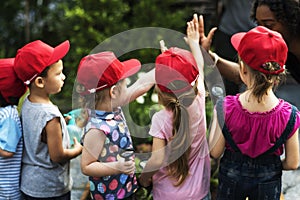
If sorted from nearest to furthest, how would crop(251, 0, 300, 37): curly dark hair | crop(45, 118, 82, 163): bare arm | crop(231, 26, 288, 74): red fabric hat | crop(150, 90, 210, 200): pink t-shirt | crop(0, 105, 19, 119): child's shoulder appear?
→ 1. crop(231, 26, 288, 74): red fabric hat
2. crop(150, 90, 210, 200): pink t-shirt
3. crop(45, 118, 82, 163): bare arm
4. crop(0, 105, 19, 119): child's shoulder
5. crop(251, 0, 300, 37): curly dark hair

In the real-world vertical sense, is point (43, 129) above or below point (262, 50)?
below

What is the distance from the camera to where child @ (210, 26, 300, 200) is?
239 cm

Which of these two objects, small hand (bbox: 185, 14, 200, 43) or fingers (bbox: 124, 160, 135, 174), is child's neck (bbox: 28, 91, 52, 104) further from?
small hand (bbox: 185, 14, 200, 43)

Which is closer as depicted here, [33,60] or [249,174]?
[249,174]

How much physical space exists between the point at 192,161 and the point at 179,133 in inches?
7.1

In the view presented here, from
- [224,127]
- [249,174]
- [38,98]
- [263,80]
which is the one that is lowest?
[249,174]

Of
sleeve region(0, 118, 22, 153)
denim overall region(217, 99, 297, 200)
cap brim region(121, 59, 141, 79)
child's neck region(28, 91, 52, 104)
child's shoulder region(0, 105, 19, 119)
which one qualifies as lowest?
denim overall region(217, 99, 297, 200)

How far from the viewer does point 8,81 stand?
269cm

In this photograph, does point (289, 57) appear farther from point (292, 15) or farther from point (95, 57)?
point (95, 57)

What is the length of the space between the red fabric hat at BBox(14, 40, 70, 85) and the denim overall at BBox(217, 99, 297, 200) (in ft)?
2.89

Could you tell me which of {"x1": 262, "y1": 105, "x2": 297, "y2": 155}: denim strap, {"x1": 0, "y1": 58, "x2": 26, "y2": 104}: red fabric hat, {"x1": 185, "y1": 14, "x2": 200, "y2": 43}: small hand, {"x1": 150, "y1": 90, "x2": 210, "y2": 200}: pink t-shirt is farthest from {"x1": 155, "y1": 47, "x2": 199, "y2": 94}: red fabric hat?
{"x1": 0, "y1": 58, "x2": 26, "y2": 104}: red fabric hat

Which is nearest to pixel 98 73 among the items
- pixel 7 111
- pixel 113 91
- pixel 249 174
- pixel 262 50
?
pixel 113 91

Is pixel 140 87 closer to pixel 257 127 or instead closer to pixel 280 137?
pixel 257 127

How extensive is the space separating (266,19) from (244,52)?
725mm
